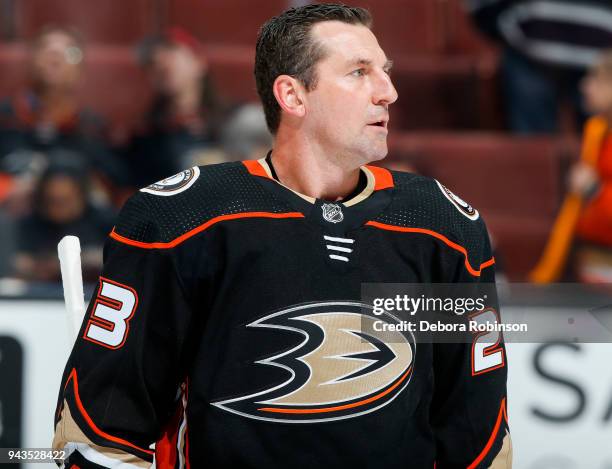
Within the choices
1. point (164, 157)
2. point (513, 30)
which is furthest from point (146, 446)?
point (513, 30)

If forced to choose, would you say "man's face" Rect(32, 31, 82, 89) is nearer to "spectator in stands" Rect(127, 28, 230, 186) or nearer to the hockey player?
"spectator in stands" Rect(127, 28, 230, 186)

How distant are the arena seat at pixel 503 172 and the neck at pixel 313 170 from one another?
9.17 feet

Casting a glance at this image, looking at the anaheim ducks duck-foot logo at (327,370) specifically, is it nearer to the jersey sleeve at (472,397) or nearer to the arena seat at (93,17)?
the jersey sleeve at (472,397)

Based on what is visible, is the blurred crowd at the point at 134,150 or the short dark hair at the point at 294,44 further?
the blurred crowd at the point at 134,150

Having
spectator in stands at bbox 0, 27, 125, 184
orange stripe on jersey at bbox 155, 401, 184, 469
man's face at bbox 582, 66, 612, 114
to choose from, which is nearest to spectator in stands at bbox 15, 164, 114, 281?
spectator in stands at bbox 0, 27, 125, 184

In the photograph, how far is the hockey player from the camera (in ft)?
5.91

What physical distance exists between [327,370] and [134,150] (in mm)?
2701

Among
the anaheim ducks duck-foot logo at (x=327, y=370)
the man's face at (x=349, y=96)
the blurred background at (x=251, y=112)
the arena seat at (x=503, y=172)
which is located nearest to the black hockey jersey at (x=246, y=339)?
the anaheim ducks duck-foot logo at (x=327, y=370)

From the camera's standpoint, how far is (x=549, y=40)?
5.02m

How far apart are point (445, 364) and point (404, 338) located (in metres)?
→ 0.12

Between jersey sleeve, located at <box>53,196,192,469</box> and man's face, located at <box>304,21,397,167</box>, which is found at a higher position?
man's face, located at <box>304,21,397,167</box>

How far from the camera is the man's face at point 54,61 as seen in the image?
14.3 ft

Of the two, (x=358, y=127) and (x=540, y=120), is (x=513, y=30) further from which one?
(x=358, y=127)

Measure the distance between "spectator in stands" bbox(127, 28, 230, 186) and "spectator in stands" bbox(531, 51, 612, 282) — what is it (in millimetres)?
1489
